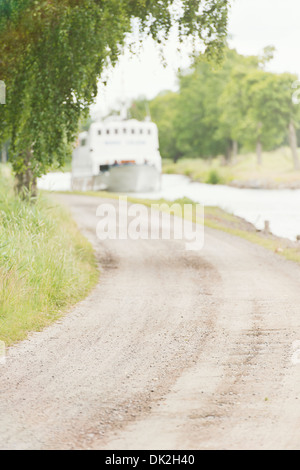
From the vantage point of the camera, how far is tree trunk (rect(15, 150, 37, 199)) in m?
18.2

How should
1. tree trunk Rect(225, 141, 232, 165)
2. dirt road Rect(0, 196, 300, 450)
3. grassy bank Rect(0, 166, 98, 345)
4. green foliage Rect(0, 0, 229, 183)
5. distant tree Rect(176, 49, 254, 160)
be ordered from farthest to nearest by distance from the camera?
tree trunk Rect(225, 141, 232, 165)
distant tree Rect(176, 49, 254, 160)
green foliage Rect(0, 0, 229, 183)
grassy bank Rect(0, 166, 98, 345)
dirt road Rect(0, 196, 300, 450)

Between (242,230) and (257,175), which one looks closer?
(242,230)

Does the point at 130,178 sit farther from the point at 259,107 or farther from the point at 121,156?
the point at 259,107

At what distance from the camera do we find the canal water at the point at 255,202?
31.5 meters

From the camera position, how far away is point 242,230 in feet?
86.7

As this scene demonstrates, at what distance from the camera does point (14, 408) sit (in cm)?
705

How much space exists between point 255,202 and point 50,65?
99.0 feet

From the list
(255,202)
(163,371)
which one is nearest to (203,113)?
(255,202)

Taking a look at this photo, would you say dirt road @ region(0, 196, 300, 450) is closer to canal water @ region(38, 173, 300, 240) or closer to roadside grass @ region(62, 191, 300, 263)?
roadside grass @ region(62, 191, 300, 263)
